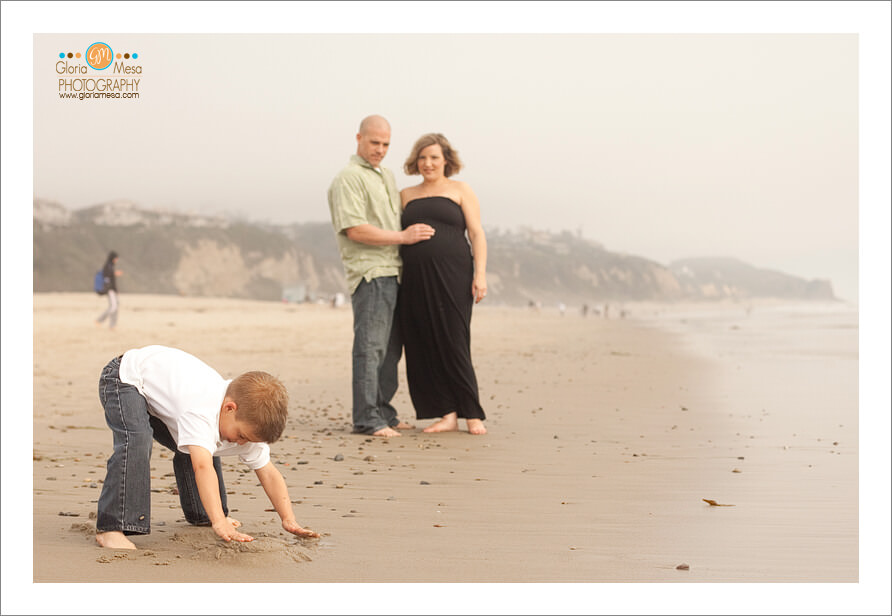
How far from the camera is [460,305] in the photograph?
6215 mm

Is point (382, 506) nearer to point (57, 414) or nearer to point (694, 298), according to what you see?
point (57, 414)

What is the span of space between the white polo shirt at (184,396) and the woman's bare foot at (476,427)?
2801 millimetres

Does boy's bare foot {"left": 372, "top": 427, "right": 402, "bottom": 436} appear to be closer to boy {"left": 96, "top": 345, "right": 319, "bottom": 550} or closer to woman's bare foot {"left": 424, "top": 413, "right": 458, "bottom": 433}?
woman's bare foot {"left": 424, "top": 413, "right": 458, "bottom": 433}

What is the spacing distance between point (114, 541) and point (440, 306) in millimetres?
3235

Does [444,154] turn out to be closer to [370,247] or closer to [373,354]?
[370,247]

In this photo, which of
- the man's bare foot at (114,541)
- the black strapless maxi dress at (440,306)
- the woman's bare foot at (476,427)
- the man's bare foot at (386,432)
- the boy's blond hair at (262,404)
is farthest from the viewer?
the black strapless maxi dress at (440,306)

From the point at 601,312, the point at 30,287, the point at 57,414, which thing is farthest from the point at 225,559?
the point at 601,312

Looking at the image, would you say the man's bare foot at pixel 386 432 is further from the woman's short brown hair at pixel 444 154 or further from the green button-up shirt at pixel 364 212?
the woman's short brown hair at pixel 444 154

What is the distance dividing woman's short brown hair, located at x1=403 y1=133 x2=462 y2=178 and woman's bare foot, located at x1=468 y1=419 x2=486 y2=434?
1.60 meters

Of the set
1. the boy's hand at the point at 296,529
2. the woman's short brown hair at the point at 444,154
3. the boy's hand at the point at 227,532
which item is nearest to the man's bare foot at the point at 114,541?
the boy's hand at the point at 227,532

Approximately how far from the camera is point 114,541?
3.23 meters

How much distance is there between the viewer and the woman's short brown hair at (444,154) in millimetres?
6250

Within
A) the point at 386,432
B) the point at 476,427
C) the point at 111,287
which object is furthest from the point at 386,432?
the point at 111,287

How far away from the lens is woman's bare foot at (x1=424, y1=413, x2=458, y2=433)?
616 cm
